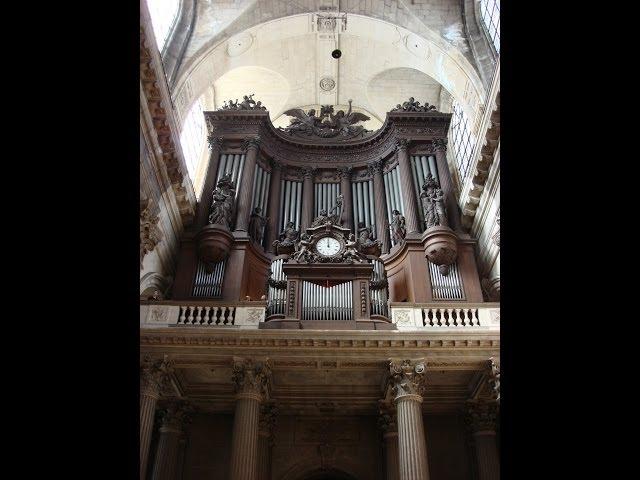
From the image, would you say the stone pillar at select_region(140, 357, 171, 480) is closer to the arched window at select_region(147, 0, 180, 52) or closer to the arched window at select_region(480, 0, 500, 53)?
the arched window at select_region(147, 0, 180, 52)

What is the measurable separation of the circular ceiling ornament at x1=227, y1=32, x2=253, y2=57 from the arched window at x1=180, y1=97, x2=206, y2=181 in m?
2.33

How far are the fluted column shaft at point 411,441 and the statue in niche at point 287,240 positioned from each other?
595cm

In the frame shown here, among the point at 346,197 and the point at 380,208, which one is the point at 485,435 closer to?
the point at 380,208

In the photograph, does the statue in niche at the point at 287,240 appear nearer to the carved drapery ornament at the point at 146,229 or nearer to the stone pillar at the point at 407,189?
the stone pillar at the point at 407,189

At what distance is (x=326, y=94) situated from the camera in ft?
75.9

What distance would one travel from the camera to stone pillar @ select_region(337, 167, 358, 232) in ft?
53.5

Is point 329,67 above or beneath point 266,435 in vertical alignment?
above

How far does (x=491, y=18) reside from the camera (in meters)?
17.9

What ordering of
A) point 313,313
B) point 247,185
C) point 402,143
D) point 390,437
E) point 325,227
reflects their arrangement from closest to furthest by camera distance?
point 390,437, point 313,313, point 325,227, point 247,185, point 402,143

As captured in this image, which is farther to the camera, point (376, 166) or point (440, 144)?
point (376, 166)

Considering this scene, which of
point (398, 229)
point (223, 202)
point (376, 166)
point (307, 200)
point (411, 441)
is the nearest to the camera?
point (411, 441)

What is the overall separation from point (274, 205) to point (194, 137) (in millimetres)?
5839

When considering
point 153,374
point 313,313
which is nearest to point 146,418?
point 153,374
